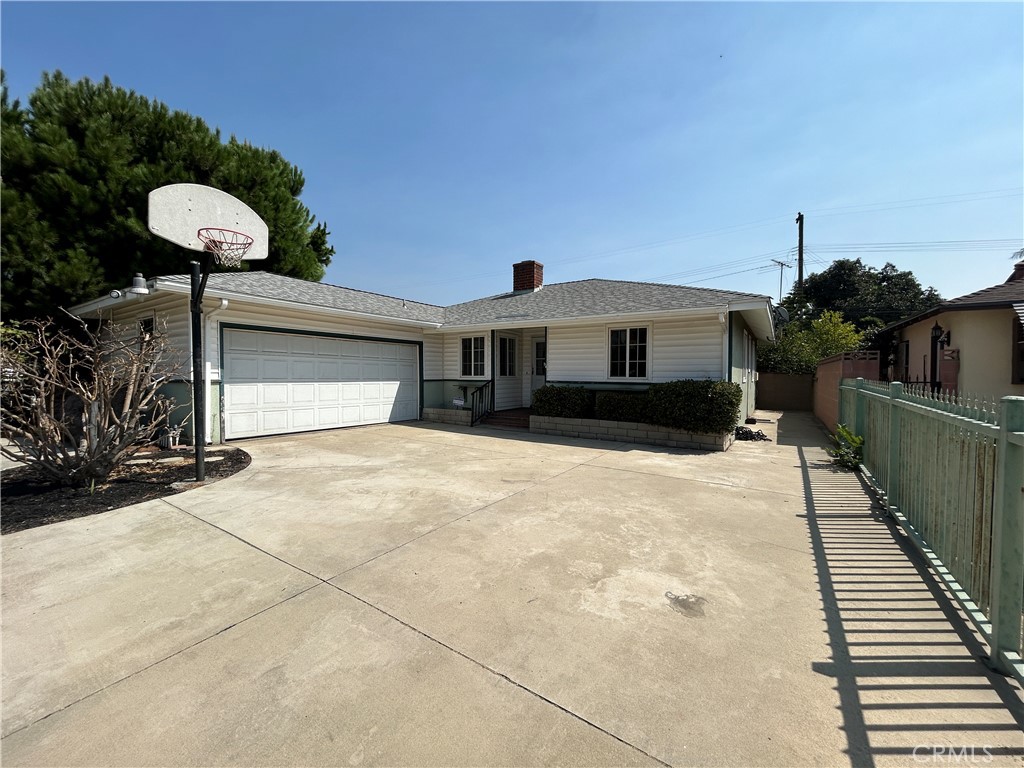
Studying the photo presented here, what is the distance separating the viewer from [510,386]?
1372 centimetres

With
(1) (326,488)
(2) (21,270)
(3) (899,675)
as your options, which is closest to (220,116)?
(2) (21,270)

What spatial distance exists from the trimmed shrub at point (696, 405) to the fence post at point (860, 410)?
→ 190 centimetres

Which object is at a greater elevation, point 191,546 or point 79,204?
point 79,204

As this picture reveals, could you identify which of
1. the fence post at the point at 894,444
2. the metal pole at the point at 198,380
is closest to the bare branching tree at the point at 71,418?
the metal pole at the point at 198,380

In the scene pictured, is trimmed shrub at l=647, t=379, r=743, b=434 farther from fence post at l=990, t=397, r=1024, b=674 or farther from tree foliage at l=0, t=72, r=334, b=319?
tree foliage at l=0, t=72, r=334, b=319

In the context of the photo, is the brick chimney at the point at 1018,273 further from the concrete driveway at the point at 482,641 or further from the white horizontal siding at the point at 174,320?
the white horizontal siding at the point at 174,320

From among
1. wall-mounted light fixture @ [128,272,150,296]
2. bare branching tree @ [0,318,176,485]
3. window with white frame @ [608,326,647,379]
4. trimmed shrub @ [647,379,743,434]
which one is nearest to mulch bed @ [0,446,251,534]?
bare branching tree @ [0,318,176,485]

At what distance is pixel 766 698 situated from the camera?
6.68ft

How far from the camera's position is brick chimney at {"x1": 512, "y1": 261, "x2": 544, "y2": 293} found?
16219mm

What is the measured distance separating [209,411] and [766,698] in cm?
993

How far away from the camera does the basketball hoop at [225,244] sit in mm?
6547

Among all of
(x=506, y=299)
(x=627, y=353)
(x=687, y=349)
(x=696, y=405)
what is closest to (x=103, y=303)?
(x=506, y=299)

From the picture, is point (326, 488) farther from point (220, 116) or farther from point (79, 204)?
point (220, 116)

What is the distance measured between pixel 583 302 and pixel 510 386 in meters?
3.46
